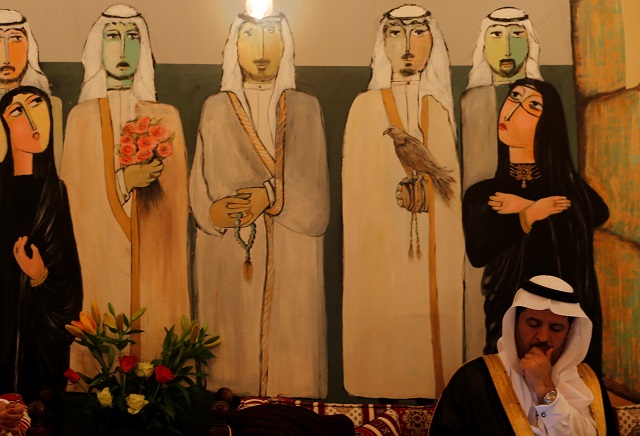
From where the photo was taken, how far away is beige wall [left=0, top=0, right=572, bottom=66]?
13.1 feet

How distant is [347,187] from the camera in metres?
3.98

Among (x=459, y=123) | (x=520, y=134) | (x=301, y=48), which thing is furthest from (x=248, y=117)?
(x=520, y=134)

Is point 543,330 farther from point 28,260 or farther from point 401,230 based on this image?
point 28,260

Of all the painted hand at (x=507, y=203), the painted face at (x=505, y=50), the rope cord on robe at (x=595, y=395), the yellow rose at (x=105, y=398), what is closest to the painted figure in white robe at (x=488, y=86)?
the painted face at (x=505, y=50)

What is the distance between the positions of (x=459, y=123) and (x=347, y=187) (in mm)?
665

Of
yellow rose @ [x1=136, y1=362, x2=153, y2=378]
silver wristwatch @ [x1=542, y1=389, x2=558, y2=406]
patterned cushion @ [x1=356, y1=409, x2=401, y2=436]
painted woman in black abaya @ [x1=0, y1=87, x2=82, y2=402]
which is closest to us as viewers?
silver wristwatch @ [x1=542, y1=389, x2=558, y2=406]

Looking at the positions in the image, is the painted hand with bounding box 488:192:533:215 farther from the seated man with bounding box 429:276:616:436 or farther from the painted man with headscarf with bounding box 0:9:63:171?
the painted man with headscarf with bounding box 0:9:63:171

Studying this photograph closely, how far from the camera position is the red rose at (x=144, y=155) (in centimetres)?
398

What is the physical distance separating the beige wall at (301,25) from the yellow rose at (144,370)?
154 centimetres

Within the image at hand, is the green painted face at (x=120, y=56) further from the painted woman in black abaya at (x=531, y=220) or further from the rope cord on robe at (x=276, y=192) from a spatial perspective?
the painted woman in black abaya at (x=531, y=220)

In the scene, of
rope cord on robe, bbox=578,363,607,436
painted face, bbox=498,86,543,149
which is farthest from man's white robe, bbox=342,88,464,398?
rope cord on robe, bbox=578,363,607,436

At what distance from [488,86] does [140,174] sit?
1.85 metres

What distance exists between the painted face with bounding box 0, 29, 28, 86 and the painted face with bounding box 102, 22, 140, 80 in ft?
1.38

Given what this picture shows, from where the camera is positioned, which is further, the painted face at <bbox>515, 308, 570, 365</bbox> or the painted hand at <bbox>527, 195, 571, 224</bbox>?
the painted hand at <bbox>527, 195, 571, 224</bbox>
